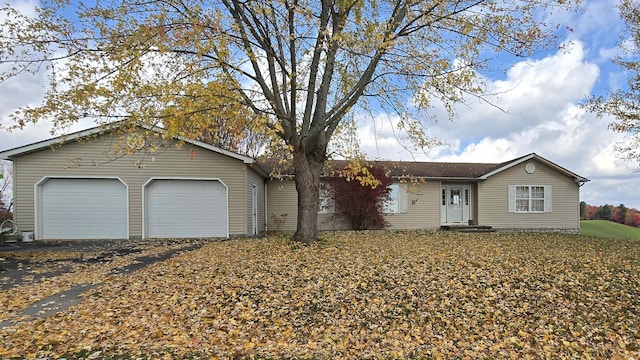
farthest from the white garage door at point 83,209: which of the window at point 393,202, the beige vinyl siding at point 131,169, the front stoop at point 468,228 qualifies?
the front stoop at point 468,228

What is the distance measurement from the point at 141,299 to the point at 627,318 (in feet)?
23.1

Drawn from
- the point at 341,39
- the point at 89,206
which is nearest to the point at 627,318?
the point at 341,39

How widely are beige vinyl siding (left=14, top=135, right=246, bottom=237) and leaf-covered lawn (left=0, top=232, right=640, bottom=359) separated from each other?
20.5 ft

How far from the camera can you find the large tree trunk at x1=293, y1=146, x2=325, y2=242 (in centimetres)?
1018

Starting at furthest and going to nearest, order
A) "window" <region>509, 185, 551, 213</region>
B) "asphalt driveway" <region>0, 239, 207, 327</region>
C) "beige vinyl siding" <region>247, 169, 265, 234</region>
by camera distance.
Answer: "window" <region>509, 185, 551, 213</region>
"beige vinyl siding" <region>247, 169, 265, 234</region>
"asphalt driveway" <region>0, 239, 207, 327</region>

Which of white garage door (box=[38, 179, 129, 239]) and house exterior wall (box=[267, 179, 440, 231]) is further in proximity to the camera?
house exterior wall (box=[267, 179, 440, 231])

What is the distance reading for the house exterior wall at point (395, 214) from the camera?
1802 cm

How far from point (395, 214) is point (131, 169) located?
37.9 feet

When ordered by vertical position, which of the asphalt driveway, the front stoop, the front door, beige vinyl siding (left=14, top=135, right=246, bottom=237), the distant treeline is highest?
→ beige vinyl siding (left=14, top=135, right=246, bottom=237)

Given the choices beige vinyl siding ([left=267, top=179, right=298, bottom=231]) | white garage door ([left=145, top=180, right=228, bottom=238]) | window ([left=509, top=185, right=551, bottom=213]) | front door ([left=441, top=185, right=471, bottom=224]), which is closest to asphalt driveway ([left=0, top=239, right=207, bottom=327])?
white garage door ([left=145, top=180, right=228, bottom=238])

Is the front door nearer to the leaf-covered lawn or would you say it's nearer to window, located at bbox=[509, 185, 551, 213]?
window, located at bbox=[509, 185, 551, 213]

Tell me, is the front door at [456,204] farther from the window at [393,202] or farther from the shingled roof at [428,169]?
the window at [393,202]

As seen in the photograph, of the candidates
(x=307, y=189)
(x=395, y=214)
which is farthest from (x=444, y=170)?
(x=307, y=189)

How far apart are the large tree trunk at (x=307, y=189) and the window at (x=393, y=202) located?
8530mm
